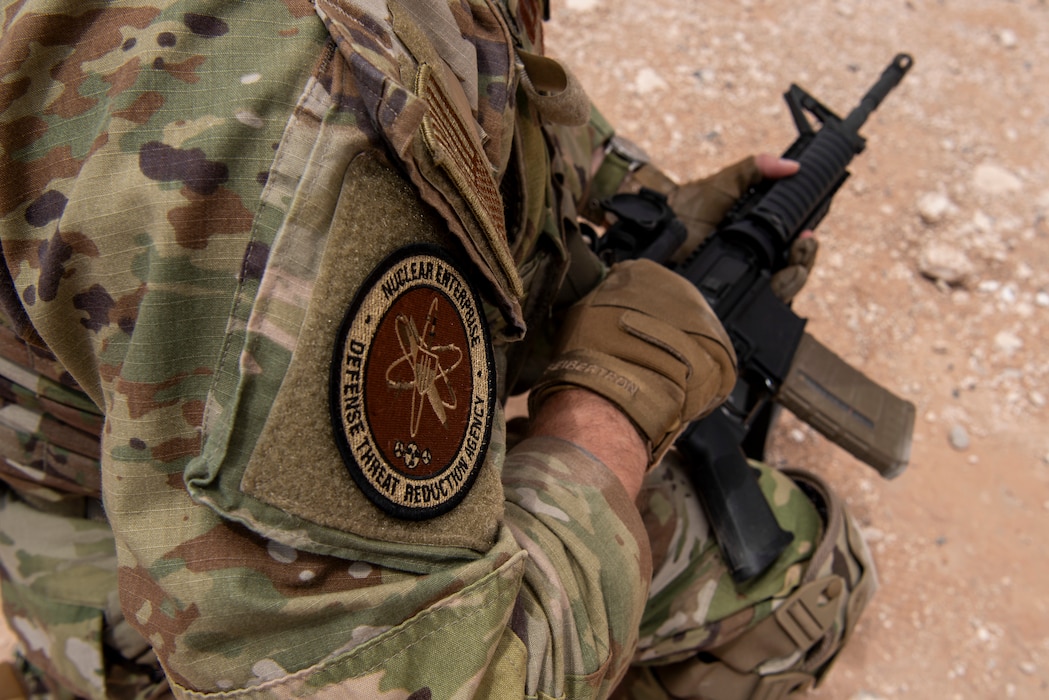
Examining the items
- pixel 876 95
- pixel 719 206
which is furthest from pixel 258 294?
pixel 876 95

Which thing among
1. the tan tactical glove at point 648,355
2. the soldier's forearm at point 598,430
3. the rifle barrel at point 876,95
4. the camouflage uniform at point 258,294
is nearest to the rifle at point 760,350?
the rifle barrel at point 876,95

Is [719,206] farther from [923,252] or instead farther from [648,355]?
[923,252]

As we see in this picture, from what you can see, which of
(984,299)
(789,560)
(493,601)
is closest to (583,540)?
(493,601)

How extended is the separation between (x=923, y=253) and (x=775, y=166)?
0.99 metres

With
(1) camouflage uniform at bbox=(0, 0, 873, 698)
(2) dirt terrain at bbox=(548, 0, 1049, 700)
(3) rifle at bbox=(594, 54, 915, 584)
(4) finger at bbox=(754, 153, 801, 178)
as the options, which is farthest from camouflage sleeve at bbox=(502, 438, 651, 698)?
(2) dirt terrain at bbox=(548, 0, 1049, 700)

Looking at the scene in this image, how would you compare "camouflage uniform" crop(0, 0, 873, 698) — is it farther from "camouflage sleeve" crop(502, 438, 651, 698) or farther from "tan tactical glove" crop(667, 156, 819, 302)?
"tan tactical glove" crop(667, 156, 819, 302)

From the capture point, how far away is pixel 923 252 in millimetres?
2430

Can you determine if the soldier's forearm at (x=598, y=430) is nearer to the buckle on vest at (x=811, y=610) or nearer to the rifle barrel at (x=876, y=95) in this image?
the buckle on vest at (x=811, y=610)

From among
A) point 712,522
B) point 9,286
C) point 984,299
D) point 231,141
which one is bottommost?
point 712,522

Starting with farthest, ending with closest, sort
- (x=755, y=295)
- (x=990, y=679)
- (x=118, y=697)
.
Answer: (x=990, y=679) < (x=755, y=295) < (x=118, y=697)

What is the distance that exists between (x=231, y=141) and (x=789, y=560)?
1183 mm

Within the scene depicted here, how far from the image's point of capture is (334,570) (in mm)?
638

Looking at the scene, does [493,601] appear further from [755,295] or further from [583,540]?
[755,295]

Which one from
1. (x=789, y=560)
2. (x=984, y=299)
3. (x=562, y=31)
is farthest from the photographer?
(x=562, y=31)
